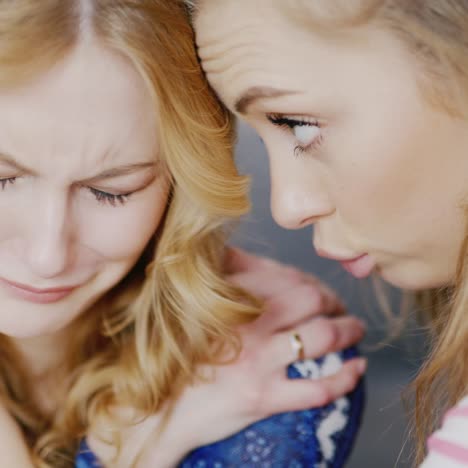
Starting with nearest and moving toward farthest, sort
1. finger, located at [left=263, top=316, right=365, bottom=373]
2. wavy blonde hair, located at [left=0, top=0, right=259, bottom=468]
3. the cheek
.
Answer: wavy blonde hair, located at [left=0, top=0, right=259, bottom=468] → the cheek → finger, located at [left=263, top=316, right=365, bottom=373]

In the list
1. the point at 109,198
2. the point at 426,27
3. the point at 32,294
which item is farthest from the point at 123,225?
the point at 426,27

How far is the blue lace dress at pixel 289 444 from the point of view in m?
1.28

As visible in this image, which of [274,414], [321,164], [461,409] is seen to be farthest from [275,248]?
[461,409]

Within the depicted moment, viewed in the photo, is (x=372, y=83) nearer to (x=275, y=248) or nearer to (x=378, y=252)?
(x=378, y=252)

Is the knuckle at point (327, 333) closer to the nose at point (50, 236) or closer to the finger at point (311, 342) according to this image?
the finger at point (311, 342)

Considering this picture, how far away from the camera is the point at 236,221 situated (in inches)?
56.8

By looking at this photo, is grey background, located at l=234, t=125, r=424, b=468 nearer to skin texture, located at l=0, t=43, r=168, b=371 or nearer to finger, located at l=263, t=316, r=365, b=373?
finger, located at l=263, t=316, r=365, b=373

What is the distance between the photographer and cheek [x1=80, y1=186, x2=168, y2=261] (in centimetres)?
123

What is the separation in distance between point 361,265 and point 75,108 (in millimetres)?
447

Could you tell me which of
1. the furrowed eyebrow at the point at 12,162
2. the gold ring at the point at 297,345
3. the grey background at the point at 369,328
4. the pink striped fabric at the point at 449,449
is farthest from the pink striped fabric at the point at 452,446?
the grey background at the point at 369,328

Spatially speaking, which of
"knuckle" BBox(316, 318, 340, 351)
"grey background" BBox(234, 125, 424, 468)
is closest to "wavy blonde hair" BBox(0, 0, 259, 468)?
"knuckle" BBox(316, 318, 340, 351)

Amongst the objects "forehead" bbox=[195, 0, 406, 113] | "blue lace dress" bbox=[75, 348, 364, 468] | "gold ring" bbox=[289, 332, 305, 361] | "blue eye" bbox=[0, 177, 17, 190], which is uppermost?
"forehead" bbox=[195, 0, 406, 113]

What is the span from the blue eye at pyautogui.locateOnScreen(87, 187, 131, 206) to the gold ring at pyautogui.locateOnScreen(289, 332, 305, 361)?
0.35m

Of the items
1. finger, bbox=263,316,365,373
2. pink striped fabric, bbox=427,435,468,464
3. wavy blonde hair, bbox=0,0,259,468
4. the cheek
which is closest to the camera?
pink striped fabric, bbox=427,435,468,464
